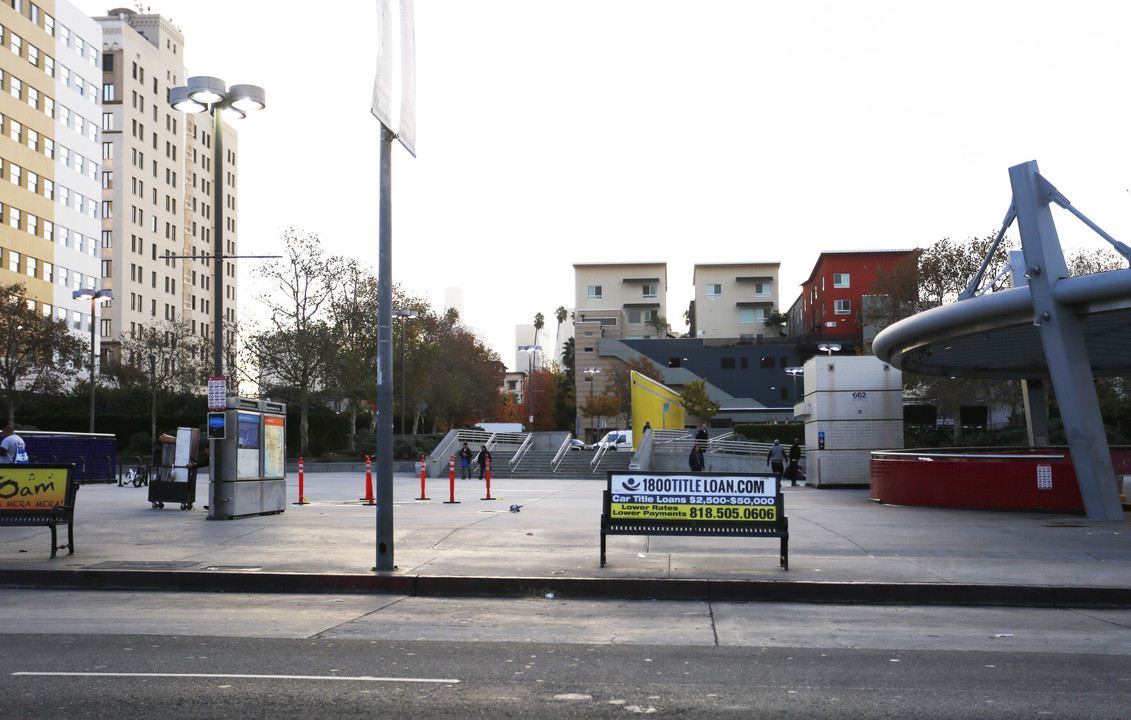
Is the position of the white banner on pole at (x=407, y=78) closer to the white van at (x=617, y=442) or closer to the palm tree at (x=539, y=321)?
the white van at (x=617, y=442)

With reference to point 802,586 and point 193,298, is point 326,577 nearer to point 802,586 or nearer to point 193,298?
point 802,586

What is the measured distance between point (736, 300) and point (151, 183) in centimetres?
6219

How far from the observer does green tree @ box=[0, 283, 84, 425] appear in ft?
148

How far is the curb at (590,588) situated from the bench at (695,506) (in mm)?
1169

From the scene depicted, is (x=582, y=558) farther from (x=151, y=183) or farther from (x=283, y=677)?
(x=151, y=183)

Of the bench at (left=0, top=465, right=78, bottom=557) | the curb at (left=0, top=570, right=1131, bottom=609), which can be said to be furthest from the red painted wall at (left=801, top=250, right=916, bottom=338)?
the bench at (left=0, top=465, right=78, bottom=557)

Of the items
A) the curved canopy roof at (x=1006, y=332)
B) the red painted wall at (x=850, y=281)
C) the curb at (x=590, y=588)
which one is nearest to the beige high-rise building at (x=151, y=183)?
the red painted wall at (x=850, y=281)

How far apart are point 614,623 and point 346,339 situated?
4618cm

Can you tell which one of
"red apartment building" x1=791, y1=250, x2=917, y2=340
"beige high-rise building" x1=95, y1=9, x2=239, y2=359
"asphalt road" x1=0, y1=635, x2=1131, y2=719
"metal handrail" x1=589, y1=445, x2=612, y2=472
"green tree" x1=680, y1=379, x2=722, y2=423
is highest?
"beige high-rise building" x1=95, y1=9, x2=239, y2=359

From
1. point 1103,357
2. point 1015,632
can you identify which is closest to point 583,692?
point 1015,632

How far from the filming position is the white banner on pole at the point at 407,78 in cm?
1209

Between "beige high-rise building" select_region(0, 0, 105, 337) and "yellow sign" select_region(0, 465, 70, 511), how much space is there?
168ft

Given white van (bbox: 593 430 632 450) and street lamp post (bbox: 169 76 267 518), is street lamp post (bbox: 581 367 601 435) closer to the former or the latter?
white van (bbox: 593 430 632 450)

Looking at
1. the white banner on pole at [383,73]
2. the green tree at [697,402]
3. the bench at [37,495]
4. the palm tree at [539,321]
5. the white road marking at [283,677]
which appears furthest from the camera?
the palm tree at [539,321]
